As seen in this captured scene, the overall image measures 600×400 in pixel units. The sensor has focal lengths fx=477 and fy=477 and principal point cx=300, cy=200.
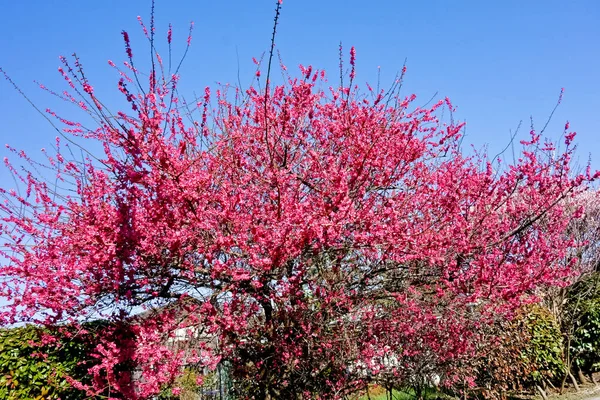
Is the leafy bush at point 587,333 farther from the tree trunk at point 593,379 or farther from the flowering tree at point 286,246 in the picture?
the flowering tree at point 286,246

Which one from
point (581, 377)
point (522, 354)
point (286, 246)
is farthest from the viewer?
point (581, 377)

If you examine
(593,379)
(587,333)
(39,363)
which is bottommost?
(593,379)

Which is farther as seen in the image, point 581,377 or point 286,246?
point 581,377

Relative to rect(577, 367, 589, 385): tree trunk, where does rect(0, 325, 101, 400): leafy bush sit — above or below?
above

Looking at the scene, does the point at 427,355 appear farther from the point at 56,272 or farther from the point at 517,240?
the point at 56,272

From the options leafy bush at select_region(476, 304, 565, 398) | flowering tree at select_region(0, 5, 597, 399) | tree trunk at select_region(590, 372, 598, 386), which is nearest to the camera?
flowering tree at select_region(0, 5, 597, 399)

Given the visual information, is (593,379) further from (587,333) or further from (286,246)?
(286,246)

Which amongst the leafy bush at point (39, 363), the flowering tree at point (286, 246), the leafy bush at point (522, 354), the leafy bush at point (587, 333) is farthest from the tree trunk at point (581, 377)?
the leafy bush at point (39, 363)

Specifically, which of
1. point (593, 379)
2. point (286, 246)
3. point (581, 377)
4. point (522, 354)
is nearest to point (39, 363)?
point (286, 246)

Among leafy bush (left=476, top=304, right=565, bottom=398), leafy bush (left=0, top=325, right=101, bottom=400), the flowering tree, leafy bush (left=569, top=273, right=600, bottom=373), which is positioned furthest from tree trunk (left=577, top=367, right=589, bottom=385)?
leafy bush (left=0, top=325, right=101, bottom=400)

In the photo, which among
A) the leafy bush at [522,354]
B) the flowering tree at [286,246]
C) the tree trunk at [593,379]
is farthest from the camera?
the tree trunk at [593,379]

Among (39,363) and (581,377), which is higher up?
(39,363)

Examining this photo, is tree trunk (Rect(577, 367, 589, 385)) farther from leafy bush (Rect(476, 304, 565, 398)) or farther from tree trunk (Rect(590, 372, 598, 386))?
leafy bush (Rect(476, 304, 565, 398))

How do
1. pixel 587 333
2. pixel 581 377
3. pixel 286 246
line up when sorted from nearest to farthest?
pixel 286 246
pixel 581 377
pixel 587 333
